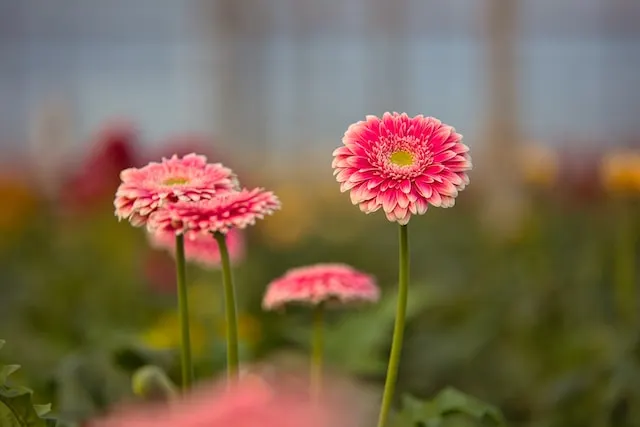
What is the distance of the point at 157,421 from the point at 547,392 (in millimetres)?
624

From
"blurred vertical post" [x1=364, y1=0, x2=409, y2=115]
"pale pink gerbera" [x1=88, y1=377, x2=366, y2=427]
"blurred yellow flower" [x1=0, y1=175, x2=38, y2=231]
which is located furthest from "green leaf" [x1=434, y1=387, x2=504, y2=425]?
"blurred vertical post" [x1=364, y1=0, x2=409, y2=115]

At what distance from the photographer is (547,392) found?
84cm

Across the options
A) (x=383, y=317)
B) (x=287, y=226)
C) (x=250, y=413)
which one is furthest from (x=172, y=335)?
(x=287, y=226)

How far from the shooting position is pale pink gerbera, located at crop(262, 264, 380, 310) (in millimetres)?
535

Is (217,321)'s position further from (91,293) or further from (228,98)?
(228,98)

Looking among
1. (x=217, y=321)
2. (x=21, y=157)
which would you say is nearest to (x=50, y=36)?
(x=21, y=157)

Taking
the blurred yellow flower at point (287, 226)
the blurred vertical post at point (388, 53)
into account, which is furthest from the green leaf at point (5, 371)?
the blurred vertical post at point (388, 53)

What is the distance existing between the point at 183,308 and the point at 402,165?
135 mm

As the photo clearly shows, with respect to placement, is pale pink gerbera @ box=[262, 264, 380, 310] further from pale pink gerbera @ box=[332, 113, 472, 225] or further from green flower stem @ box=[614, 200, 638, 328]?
green flower stem @ box=[614, 200, 638, 328]

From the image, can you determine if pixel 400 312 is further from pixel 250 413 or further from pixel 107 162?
pixel 107 162

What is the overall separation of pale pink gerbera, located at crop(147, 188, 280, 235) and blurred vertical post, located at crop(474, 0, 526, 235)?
7.90ft

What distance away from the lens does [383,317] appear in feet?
3.04

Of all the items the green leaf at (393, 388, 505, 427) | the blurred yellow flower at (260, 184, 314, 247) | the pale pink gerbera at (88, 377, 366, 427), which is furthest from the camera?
the blurred yellow flower at (260, 184, 314, 247)

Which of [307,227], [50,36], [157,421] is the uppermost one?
[50,36]
